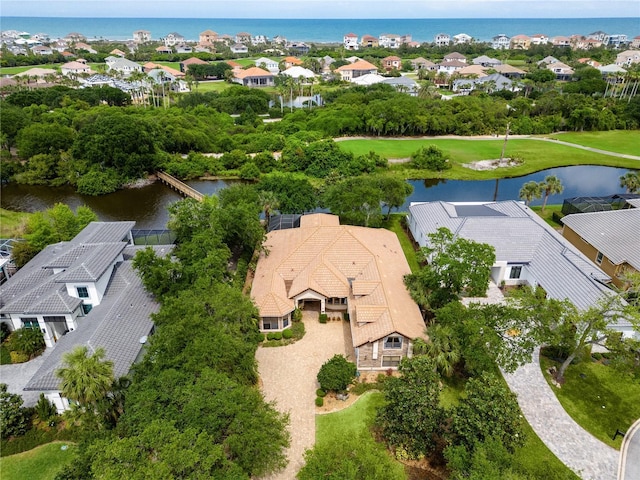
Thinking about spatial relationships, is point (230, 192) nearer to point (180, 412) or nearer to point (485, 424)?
point (180, 412)

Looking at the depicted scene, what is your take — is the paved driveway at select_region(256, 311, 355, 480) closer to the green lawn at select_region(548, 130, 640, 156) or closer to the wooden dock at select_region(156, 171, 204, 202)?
the wooden dock at select_region(156, 171, 204, 202)

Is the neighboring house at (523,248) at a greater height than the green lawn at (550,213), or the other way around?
the neighboring house at (523,248)

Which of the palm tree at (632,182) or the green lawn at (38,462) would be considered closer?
the green lawn at (38,462)

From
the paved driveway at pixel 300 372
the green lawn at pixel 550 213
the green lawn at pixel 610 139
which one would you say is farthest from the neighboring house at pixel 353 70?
the paved driveway at pixel 300 372

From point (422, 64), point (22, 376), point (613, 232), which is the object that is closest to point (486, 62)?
point (422, 64)

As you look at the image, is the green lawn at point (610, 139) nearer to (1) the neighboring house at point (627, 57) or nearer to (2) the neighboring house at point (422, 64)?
(2) the neighboring house at point (422, 64)

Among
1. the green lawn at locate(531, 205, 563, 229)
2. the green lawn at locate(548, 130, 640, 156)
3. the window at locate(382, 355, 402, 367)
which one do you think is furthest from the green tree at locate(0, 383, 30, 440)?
the green lawn at locate(548, 130, 640, 156)

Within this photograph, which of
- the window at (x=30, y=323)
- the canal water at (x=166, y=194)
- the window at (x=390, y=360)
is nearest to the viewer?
the window at (x=390, y=360)
